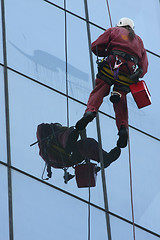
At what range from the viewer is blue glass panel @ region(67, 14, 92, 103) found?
11.5 m

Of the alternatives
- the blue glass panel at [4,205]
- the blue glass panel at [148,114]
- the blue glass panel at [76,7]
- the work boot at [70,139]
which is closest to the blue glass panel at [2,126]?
the blue glass panel at [4,205]

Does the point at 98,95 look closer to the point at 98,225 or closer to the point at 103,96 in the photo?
the point at 103,96

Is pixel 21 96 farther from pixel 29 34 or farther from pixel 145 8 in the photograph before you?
pixel 145 8

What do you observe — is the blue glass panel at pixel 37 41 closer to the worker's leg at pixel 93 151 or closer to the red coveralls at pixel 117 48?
the worker's leg at pixel 93 151

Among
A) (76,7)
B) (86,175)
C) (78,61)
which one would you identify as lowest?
(86,175)

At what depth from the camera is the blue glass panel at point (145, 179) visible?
1084cm

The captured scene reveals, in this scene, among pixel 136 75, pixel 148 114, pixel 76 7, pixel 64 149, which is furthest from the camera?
pixel 76 7

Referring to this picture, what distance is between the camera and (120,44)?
32.2 ft

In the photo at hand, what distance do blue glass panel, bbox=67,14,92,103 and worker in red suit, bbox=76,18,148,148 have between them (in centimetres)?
147

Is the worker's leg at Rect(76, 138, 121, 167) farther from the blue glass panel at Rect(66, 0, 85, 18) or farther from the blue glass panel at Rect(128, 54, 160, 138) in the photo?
the blue glass panel at Rect(66, 0, 85, 18)

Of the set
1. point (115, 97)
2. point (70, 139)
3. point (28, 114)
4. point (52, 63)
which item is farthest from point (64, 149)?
point (52, 63)

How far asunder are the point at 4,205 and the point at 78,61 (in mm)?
2846

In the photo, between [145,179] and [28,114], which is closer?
[28,114]

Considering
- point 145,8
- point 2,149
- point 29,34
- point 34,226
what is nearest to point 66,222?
point 34,226
